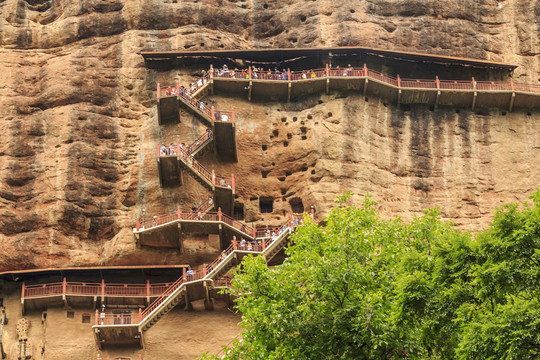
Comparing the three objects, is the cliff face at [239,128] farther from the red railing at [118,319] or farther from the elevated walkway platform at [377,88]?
the red railing at [118,319]

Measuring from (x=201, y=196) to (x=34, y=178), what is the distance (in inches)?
316

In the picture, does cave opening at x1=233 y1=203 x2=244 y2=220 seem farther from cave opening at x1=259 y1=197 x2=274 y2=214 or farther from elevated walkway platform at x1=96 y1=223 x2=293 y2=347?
elevated walkway platform at x1=96 y1=223 x2=293 y2=347

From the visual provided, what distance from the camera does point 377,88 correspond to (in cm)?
5022

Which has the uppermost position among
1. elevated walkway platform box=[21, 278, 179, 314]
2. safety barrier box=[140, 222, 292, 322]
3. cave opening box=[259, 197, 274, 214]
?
cave opening box=[259, 197, 274, 214]

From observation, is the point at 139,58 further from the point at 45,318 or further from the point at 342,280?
the point at 342,280

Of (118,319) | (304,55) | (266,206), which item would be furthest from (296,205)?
(118,319)

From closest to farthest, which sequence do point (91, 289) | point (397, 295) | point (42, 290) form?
point (397, 295) → point (42, 290) → point (91, 289)

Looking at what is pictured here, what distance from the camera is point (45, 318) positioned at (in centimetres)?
4278

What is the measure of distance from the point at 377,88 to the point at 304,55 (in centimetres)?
446

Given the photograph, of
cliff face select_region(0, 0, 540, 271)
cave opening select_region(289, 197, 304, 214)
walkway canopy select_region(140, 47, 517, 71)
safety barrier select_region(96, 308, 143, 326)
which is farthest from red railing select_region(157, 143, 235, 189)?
safety barrier select_region(96, 308, 143, 326)

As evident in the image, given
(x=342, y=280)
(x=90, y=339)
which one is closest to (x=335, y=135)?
(x=90, y=339)

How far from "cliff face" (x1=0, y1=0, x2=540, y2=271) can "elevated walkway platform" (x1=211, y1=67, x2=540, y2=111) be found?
0.61m

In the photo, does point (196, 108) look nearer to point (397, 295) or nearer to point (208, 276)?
point (208, 276)

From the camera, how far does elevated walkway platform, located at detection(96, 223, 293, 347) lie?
41.3 metres
